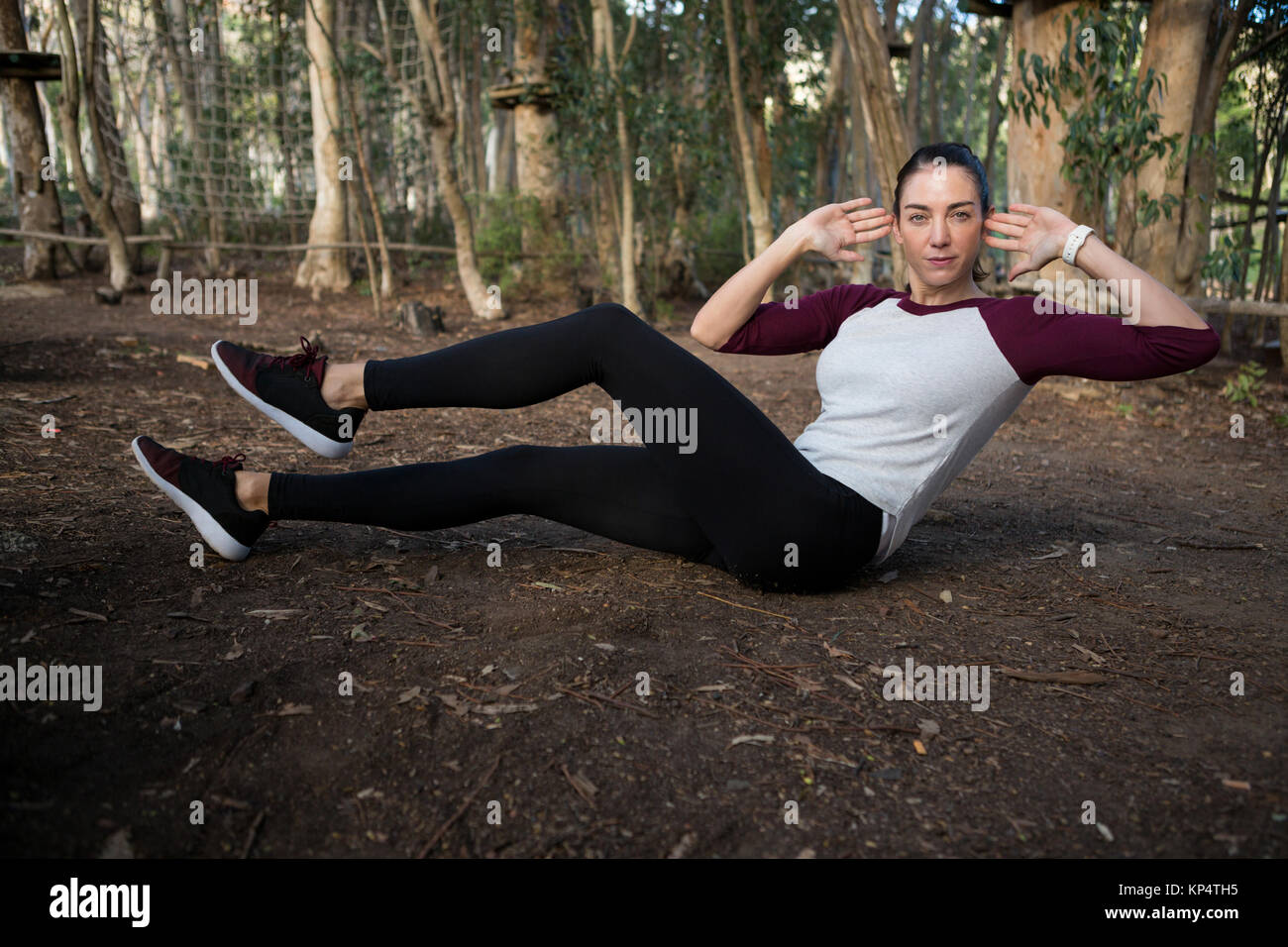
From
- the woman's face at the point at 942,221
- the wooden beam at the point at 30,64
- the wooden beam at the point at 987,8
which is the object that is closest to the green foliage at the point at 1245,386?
the wooden beam at the point at 987,8

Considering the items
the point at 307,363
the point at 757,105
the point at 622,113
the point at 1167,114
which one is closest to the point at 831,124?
the point at 757,105

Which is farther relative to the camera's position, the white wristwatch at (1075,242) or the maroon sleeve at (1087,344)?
the white wristwatch at (1075,242)

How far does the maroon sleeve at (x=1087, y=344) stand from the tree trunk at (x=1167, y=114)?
3972 millimetres

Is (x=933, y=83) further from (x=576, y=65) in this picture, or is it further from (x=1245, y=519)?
(x=1245, y=519)

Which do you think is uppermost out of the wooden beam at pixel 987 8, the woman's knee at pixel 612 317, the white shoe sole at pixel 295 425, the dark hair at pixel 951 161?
the wooden beam at pixel 987 8

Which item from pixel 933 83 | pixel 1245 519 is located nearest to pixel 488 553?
pixel 1245 519

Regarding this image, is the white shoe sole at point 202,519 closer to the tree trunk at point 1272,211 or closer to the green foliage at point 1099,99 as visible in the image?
the green foliage at point 1099,99

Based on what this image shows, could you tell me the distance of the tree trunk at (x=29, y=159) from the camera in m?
8.23

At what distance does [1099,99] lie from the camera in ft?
16.9

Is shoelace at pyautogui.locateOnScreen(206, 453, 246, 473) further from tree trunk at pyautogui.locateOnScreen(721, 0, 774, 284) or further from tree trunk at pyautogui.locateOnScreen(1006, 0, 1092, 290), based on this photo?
tree trunk at pyautogui.locateOnScreen(721, 0, 774, 284)

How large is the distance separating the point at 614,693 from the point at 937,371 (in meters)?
1.01

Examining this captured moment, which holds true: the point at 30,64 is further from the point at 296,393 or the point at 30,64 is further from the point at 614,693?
the point at 614,693

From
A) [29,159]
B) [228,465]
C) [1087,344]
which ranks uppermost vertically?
[29,159]

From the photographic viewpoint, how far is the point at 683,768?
1.59 meters
